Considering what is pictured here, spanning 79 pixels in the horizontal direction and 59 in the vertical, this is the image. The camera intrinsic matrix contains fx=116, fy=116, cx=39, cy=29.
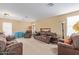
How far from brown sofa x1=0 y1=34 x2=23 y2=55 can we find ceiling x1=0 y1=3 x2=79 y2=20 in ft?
2.18

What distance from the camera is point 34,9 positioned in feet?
9.50

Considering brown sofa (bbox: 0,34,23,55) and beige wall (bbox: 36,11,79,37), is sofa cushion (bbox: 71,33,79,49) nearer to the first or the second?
beige wall (bbox: 36,11,79,37)

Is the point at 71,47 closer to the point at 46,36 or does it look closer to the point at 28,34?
the point at 46,36

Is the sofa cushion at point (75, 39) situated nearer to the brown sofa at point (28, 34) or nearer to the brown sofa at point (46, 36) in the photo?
the brown sofa at point (46, 36)

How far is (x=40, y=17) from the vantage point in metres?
3.12

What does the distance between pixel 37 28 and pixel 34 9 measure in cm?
54

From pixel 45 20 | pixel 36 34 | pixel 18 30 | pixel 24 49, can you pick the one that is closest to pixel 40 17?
pixel 45 20

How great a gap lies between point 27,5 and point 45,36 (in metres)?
0.94

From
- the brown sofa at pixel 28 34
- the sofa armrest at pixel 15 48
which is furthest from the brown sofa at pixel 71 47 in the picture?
the sofa armrest at pixel 15 48

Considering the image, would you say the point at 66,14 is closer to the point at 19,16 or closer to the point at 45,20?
the point at 45,20

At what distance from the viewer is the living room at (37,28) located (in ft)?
9.25

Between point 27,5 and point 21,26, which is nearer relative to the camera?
point 27,5

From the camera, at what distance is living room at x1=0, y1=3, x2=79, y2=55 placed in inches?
111
